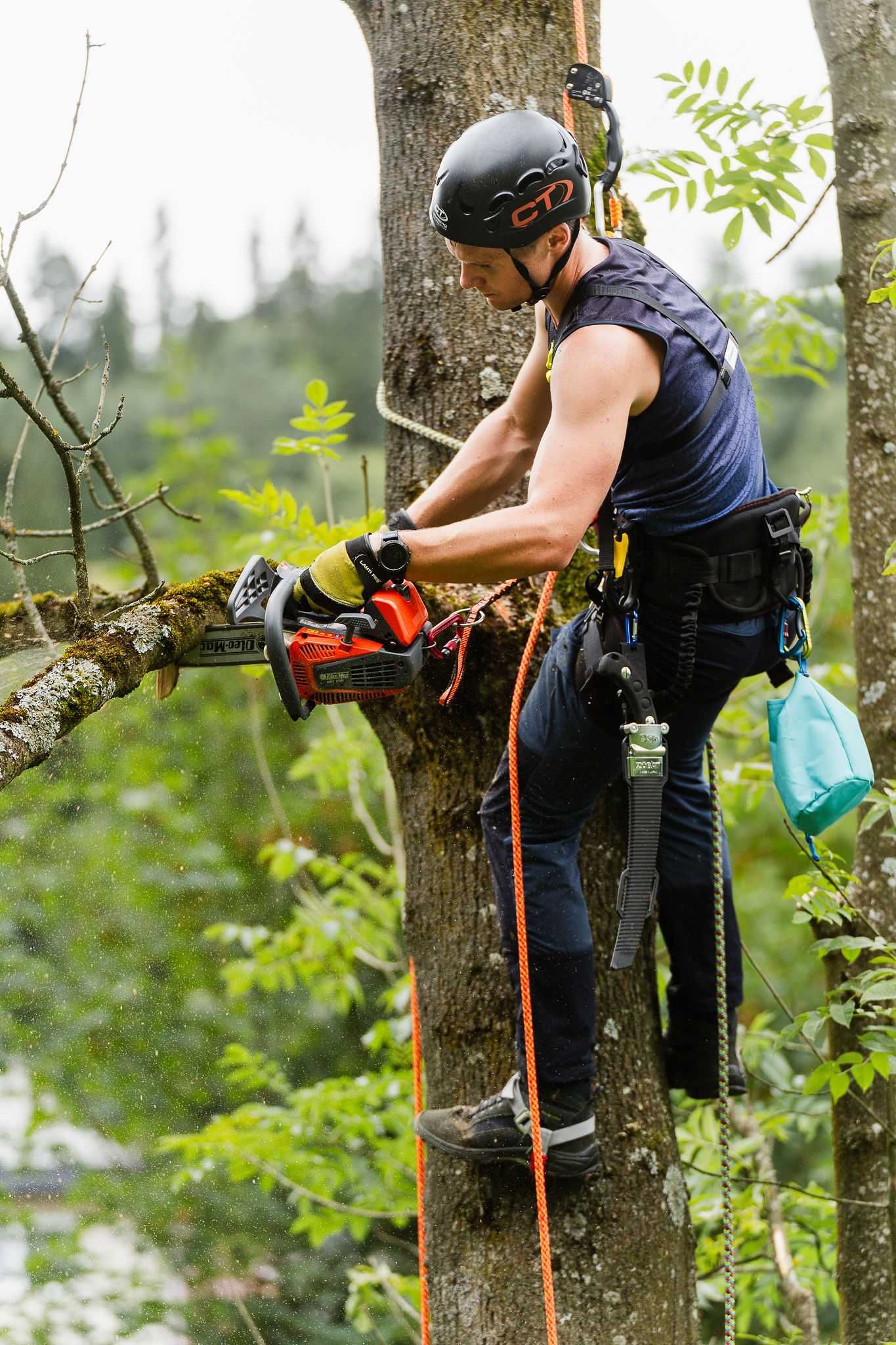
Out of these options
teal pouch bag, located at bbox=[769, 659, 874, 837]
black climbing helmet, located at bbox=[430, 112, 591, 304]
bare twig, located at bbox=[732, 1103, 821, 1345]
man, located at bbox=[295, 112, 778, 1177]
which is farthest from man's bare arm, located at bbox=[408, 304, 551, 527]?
bare twig, located at bbox=[732, 1103, 821, 1345]

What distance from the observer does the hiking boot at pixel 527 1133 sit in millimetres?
2289

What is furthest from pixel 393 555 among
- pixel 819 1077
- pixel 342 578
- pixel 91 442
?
pixel 819 1077

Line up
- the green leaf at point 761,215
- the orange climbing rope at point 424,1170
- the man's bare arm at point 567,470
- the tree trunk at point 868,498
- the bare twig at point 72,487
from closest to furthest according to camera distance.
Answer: the man's bare arm at point 567,470, the bare twig at point 72,487, the orange climbing rope at point 424,1170, the tree trunk at point 868,498, the green leaf at point 761,215

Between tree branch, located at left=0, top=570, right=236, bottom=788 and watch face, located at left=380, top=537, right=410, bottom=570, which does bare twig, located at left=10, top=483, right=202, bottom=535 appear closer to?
tree branch, located at left=0, top=570, right=236, bottom=788

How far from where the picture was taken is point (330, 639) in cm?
203

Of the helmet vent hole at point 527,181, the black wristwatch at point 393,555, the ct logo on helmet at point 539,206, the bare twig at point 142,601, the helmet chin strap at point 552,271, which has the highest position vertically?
the helmet vent hole at point 527,181

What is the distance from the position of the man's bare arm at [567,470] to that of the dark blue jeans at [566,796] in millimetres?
391

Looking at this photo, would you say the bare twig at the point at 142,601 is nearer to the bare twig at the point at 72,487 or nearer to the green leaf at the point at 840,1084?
the bare twig at the point at 72,487

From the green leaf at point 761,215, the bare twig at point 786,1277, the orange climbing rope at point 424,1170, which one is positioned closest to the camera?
the orange climbing rope at point 424,1170

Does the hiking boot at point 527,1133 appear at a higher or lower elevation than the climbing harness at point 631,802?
lower

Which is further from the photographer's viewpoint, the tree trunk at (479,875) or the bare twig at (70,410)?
the tree trunk at (479,875)

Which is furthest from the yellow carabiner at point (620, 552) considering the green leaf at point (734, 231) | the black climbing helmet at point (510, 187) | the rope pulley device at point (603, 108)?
the green leaf at point (734, 231)

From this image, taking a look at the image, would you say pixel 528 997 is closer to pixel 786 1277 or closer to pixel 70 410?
pixel 70 410

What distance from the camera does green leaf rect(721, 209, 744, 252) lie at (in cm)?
301
